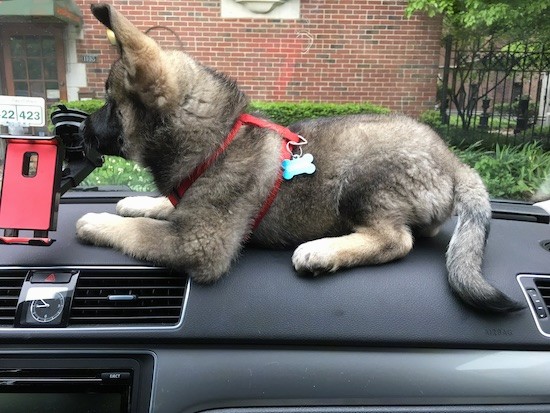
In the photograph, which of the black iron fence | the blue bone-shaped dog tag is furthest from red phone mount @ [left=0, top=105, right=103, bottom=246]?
the black iron fence

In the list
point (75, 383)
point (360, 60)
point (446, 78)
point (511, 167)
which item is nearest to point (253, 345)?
point (75, 383)

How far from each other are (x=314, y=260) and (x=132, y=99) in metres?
1.22

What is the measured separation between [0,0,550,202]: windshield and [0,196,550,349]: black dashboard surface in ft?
5.94

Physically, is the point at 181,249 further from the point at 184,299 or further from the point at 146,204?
the point at 146,204

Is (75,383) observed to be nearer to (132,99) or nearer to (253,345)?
Result: (253,345)

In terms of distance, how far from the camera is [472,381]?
214 cm

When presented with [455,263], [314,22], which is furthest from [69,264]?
[314,22]

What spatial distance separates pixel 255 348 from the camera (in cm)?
Answer: 217

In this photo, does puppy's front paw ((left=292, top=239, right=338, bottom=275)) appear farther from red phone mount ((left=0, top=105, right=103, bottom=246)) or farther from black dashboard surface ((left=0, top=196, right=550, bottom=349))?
red phone mount ((left=0, top=105, right=103, bottom=246))

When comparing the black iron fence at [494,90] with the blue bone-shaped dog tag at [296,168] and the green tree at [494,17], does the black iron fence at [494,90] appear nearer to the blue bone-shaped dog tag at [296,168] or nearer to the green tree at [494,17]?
the green tree at [494,17]

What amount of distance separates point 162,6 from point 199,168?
4.22 m

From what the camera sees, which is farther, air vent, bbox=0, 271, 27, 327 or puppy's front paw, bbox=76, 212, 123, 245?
puppy's front paw, bbox=76, 212, 123, 245

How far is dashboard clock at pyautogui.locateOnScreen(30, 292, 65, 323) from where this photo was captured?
2164 mm

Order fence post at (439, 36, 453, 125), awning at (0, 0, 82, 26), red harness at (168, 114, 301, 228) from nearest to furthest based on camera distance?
red harness at (168, 114, 301, 228)
awning at (0, 0, 82, 26)
fence post at (439, 36, 453, 125)
